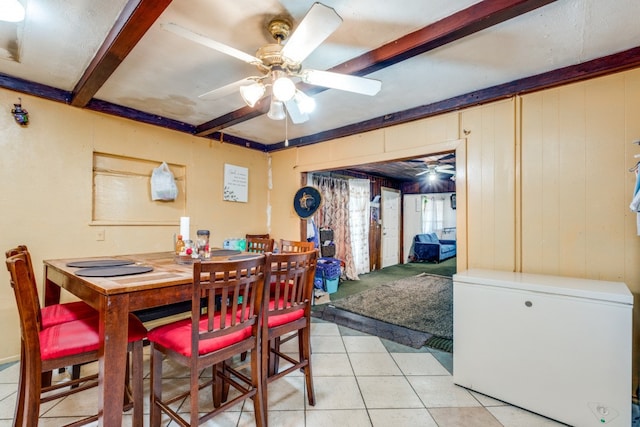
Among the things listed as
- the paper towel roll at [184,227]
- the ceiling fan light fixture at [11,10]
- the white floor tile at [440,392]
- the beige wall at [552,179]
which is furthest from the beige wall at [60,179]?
the beige wall at [552,179]

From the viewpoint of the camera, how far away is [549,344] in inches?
69.3

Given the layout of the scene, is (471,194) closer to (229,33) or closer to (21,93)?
(229,33)

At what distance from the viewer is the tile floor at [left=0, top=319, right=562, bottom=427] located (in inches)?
68.7

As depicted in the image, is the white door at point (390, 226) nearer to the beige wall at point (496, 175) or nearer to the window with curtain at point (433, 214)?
the window with curtain at point (433, 214)

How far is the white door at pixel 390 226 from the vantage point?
6.96m

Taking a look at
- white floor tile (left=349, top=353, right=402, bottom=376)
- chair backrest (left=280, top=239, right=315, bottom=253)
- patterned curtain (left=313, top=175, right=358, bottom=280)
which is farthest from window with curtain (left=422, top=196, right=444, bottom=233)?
chair backrest (left=280, top=239, right=315, bottom=253)

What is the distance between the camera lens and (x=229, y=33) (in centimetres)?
179

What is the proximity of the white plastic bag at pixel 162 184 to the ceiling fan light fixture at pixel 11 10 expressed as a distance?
186cm

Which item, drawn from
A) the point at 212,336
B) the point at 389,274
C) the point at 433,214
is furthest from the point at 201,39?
the point at 433,214

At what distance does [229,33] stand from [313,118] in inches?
61.5

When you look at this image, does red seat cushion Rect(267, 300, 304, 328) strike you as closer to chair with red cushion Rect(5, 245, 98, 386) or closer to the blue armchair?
chair with red cushion Rect(5, 245, 98, 386)

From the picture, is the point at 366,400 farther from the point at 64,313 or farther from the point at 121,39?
the point at 121,39

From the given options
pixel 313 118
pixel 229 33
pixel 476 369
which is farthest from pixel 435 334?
pixel 229 33

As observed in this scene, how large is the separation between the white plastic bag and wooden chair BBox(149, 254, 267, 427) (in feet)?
6.62
